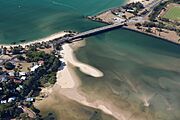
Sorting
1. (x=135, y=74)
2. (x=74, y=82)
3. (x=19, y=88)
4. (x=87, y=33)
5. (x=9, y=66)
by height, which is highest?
(x=87, y=33)

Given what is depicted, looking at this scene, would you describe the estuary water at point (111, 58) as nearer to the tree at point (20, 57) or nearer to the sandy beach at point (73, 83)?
the sandy beach at point (73, 83)

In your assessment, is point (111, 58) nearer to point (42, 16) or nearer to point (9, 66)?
point (9, 66)

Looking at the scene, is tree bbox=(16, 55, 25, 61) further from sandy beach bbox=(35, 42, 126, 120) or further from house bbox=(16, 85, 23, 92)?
house bbox=(16, 85, 23, 92)

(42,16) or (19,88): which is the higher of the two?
(42,16)

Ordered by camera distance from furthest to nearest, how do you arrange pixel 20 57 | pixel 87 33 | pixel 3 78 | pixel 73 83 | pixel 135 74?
1. pixel 87 33
2. pixel 20 57
3. pixel 135 74
4. pixel 73 83
5. pixel 3 78

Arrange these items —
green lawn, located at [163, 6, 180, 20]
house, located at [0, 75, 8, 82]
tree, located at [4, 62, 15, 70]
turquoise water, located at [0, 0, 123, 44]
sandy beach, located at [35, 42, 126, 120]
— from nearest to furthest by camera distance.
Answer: sandy beach, located at [35, 42, 126, 120], house, located at [0, 75, 8, 82], tree, located at [4, 62, 15, 70], turquoise water, located at [0, 0, 123, 44], green lawn, located at [163, 6, 180, 20]

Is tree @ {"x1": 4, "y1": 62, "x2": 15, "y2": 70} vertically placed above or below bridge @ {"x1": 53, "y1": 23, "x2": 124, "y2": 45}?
below

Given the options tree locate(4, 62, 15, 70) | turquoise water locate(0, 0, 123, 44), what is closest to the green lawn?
turquoise water locate(0, 0, 123, 44)

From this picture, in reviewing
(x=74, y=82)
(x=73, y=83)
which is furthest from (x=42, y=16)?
(x=73, y=83)
